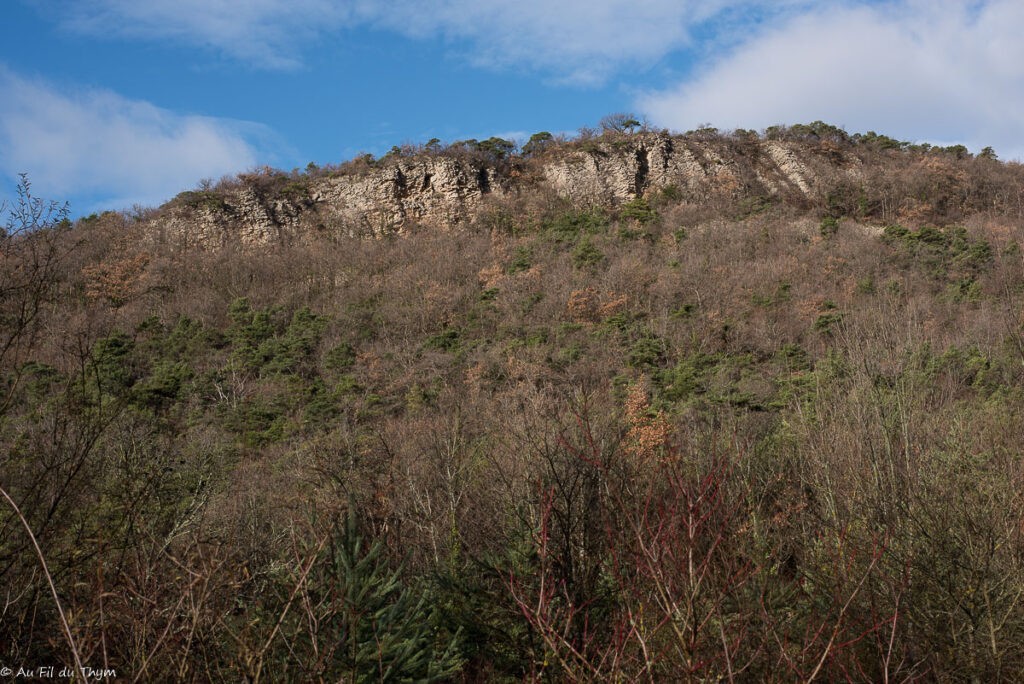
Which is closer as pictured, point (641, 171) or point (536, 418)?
point (536, 418)

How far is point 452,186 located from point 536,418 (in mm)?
25439

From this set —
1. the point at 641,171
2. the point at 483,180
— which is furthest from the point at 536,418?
the point at 641,171

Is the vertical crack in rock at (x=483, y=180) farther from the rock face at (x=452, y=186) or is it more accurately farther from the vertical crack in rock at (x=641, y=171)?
the vertical crack in rock at (x=641, y=171)

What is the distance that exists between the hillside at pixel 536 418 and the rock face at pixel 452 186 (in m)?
0.22

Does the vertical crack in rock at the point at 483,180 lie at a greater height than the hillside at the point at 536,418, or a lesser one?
greater

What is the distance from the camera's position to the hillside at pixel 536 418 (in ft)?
13.0

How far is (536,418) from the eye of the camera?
12.1 metres

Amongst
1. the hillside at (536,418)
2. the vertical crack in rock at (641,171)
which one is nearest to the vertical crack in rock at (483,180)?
the hillside at (536,418)

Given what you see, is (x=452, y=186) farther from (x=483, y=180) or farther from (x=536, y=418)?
(x=536, y=418)

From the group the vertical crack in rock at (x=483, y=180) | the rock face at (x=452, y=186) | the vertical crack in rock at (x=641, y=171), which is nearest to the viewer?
the rock face at (x=452, y=186)

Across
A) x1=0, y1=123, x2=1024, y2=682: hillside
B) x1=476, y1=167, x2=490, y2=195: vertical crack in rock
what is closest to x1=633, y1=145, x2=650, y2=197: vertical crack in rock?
x1=0, y1=123, x2=1024, y2=682: hillside

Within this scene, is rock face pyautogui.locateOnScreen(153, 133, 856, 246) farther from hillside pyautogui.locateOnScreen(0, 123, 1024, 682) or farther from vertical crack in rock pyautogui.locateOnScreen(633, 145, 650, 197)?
hillside pyautogui.locateOnScreen(0, 123, 1024, 682)

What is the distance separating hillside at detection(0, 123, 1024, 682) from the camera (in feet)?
13.0

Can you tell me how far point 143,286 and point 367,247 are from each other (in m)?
9.92
